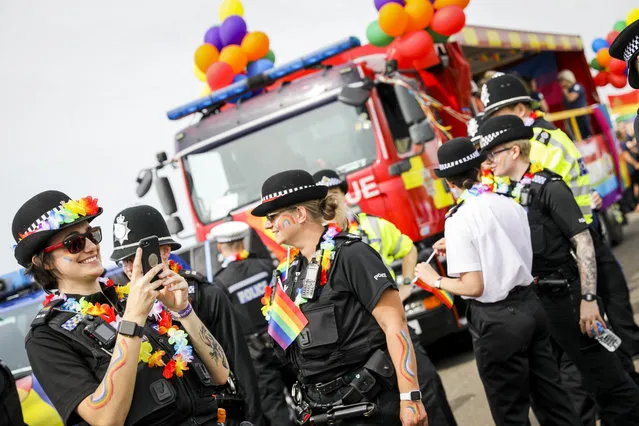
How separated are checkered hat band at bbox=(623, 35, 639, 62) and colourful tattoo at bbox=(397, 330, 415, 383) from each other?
1.54 metres

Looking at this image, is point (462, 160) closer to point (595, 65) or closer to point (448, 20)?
point (448, 20)

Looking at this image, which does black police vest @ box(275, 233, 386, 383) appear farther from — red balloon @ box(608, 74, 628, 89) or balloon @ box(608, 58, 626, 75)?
red balloon @ box(608, 74, 628, 89)

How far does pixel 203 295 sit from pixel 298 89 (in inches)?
171

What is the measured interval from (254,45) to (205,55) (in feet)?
2.02

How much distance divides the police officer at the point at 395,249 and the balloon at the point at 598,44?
28.9ft

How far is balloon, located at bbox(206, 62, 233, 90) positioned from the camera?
356 inches

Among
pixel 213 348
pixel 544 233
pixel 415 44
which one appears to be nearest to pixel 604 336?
pixel 544 233

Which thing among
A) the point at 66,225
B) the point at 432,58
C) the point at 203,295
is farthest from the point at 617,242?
the point at 66,225

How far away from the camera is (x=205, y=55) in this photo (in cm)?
941

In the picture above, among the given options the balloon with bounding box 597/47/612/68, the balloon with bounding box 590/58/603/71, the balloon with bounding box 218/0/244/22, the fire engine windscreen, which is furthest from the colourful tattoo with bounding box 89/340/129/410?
the balloon with bounding box 590/58/603/71

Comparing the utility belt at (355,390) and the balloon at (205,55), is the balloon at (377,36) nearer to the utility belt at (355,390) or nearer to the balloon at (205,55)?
the balloon at (205,55)

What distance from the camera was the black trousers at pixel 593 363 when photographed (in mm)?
4816

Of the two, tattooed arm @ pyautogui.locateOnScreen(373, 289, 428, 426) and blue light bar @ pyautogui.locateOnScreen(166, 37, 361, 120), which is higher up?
blue light bar @ pyautogui.locateOnScreen(166, 37, 361, 120)

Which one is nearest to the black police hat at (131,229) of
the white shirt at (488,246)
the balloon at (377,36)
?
the white shirt at (488,246)
